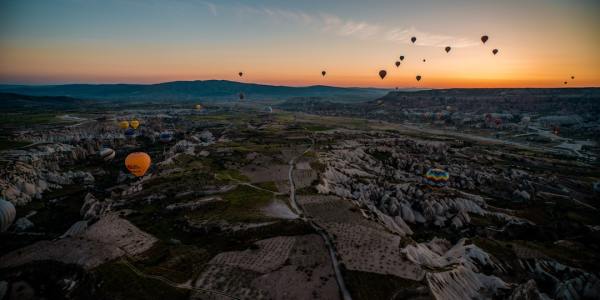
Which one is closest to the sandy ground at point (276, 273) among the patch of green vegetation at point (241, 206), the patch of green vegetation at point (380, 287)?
the patch of green vegetation at point (380, 287)

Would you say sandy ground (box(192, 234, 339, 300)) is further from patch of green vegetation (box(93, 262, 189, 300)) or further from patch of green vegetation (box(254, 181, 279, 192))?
patch of green vegetation (box(254, 181, 279, 192))

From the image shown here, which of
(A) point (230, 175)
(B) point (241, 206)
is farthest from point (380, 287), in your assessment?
(A) point (230, 175)

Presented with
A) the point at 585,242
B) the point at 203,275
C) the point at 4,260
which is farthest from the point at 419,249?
the point at 4,260

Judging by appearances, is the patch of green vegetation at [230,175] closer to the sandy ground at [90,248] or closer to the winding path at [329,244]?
the winding path at [329,244]

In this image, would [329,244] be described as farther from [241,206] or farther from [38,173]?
[38,173]

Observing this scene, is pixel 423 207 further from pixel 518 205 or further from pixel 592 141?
pixel 592 141

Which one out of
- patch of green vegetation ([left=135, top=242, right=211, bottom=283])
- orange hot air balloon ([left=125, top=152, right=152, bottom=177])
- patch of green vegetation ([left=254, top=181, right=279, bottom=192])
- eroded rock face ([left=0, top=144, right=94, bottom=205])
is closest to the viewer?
patch of green vegetation ([left=135, top=242, right=211, bottom=283])

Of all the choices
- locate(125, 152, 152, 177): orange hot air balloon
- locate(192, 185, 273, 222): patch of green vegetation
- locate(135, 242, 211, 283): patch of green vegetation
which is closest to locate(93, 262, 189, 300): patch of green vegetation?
locate(135, 242, 211, 283): patch of green vegetation

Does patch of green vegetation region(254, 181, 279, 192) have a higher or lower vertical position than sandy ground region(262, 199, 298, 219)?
lower
